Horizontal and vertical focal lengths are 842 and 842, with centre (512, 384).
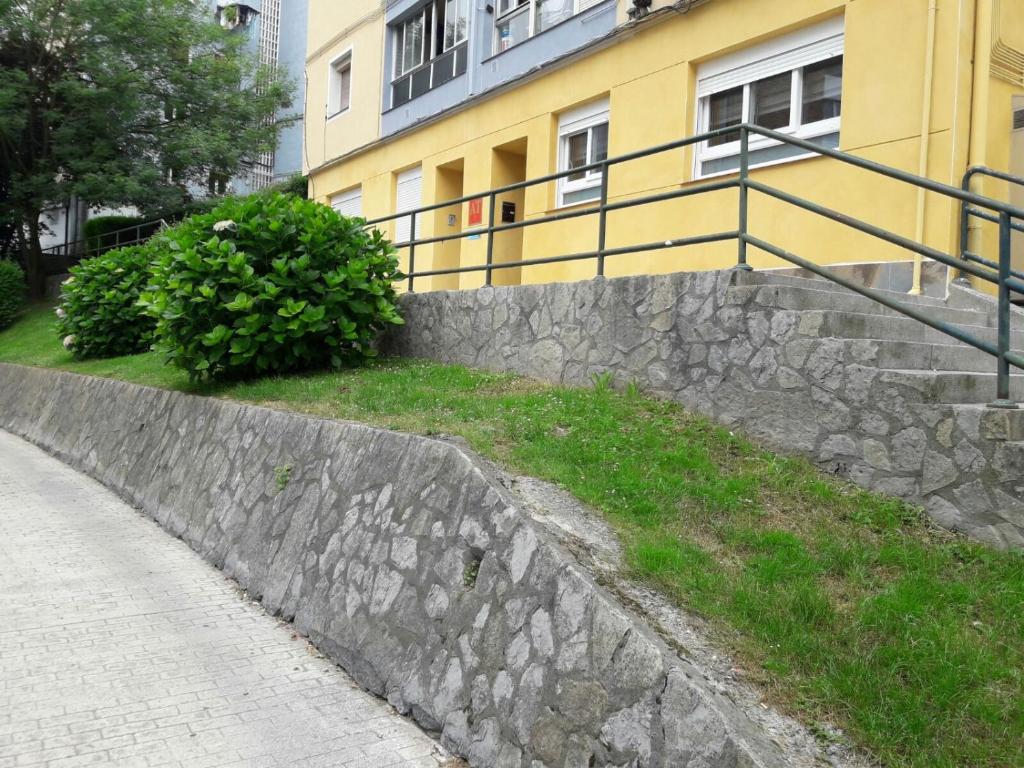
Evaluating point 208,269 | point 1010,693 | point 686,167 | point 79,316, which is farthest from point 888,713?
point 79,316

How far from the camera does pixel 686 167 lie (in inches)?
385

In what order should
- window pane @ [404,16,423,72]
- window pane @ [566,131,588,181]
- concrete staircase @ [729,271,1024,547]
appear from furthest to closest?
window pane @ [404,16,423,72] < window pane @ [566,131,588,181] < concrete staircase @ [729,271,1024,547]

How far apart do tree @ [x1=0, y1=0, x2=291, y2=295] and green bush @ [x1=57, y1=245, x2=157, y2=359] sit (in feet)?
23.1

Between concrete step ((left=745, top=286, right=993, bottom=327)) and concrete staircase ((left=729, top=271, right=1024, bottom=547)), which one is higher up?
concrete step ((left=745, top=286, right=993, bottom=327))

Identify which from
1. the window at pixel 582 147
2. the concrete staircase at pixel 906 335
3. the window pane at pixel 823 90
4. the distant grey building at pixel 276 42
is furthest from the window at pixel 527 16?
the distant grey building at pixel 276 42

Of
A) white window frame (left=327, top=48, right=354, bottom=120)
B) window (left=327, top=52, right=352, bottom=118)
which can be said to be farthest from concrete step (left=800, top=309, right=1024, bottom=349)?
window (left=327, top=52, right=352, bottom=118)

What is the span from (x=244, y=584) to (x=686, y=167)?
6715 millimetres

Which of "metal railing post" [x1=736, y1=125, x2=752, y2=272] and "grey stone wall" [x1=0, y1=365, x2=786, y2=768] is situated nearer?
"grey stone wall" [x1=0, y1=365, x2=786, y2=768]

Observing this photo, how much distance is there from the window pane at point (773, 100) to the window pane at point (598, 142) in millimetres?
2569

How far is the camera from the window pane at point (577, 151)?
11.9 m

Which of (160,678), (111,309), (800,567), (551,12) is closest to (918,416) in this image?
(800,567)

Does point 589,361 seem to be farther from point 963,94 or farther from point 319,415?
point 963,94

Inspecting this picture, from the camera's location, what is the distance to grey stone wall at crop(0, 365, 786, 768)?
3035 millimetres

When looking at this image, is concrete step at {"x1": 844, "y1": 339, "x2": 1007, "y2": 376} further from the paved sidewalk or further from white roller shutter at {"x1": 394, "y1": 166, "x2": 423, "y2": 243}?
white roller shutter at {"x1": 394, "y1": 166, "x2": 423, "y2": 243}
